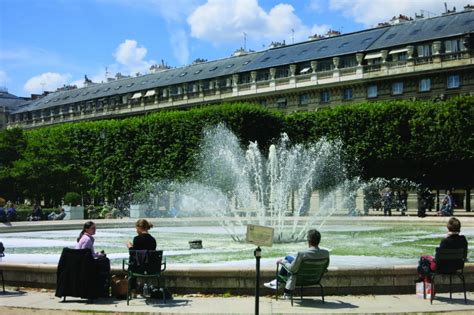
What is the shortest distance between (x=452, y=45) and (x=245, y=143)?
21687mm

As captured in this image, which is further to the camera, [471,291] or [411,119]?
[411,119]

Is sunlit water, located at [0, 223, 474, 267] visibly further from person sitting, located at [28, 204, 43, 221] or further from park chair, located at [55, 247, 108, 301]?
person sitting, located at [28, 204, 43, 221]

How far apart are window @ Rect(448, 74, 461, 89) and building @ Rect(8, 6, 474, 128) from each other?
92 mm

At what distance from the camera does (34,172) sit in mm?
58031

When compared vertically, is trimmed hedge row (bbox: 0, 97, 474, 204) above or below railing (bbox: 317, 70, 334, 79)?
below

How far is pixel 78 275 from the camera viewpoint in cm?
1194

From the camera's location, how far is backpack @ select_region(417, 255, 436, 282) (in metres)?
11.7

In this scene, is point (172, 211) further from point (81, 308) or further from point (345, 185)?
point (81, 308)

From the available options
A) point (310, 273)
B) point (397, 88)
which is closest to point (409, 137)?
point (397, 88)

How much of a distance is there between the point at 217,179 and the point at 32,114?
72580mm

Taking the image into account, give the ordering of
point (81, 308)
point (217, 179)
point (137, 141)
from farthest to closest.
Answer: point (137, 141)
point (217, 179)
point (81, 308)

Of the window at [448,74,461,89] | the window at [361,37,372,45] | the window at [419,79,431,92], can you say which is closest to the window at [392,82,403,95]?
the window at [419,79,431,92]

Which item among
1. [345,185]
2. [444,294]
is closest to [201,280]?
[444,294]

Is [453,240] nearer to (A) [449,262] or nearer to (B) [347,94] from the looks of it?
(A) [449,262]
